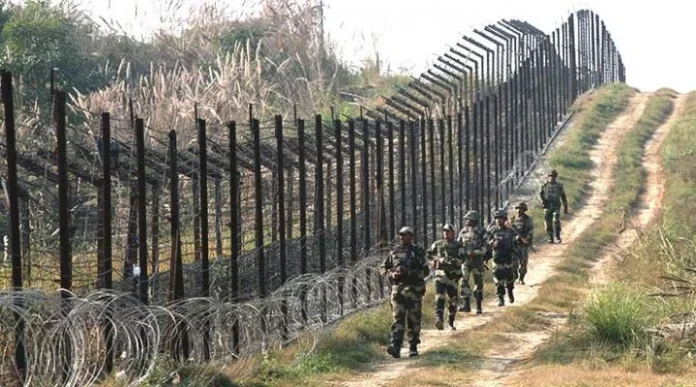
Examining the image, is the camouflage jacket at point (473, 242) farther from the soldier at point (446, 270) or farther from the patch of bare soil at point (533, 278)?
the soldier at point (446, 270)

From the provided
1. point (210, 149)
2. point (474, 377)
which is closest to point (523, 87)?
point (210, 149)

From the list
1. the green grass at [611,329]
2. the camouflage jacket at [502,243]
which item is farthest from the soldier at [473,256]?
the green grass at [611,329]

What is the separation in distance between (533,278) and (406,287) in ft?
27.2

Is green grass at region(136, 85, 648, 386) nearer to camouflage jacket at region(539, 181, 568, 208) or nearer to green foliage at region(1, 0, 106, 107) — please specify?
camouflage jacket at region(539, 181, 568, 208)

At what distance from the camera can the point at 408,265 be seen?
1574cm

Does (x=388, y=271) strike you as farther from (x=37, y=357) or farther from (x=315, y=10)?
(x=315, y=10)

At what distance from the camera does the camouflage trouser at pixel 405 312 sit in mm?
15773

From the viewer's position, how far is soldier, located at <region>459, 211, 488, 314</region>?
62.3ft

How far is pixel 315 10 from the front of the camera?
5072 cm

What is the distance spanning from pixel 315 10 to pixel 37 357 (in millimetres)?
40557

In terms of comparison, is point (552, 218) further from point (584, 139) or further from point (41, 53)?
point (41, 53)

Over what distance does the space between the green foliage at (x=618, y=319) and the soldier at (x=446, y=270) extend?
8.35 ft

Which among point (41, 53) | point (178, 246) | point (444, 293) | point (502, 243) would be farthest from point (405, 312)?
point (41, 53)

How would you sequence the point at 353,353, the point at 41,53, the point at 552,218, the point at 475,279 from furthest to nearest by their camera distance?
the point at 41,53
the point at 552,218
the point at 475,279
the point at 353,353
